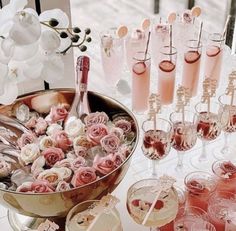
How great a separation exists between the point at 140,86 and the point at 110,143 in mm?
464

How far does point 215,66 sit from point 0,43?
895 millimetres

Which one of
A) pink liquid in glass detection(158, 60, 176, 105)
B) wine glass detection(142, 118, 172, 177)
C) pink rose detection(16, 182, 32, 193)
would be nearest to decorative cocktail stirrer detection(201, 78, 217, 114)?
wine glass detection(142, 118, 172, 177)

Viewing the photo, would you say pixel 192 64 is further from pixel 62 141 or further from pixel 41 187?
pixel 41 187

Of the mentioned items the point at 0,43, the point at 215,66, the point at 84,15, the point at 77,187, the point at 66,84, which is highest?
the point at 0,43

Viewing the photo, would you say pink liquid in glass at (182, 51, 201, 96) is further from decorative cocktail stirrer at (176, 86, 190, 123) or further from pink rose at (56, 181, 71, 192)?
pink rose at (56, 181, 71, 192)

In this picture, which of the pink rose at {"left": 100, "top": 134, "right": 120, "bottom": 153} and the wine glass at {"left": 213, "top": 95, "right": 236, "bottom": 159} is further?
the wine glass at {"left": 213, "top": 95, "right": 236, "bottom": 159}

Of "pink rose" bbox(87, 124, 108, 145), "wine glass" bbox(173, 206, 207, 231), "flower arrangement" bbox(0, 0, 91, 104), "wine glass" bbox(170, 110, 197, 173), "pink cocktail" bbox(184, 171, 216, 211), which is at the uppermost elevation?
"flower arrangement" bbox(0, 0, 91, 104)

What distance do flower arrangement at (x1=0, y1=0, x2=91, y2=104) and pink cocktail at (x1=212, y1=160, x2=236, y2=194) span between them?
1.60 ft

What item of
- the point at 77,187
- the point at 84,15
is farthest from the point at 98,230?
the point at 84,15

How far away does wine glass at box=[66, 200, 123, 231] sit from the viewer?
1.19 m

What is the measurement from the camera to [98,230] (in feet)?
3.86

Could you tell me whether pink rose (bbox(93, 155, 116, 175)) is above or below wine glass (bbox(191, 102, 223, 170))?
above

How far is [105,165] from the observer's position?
1258 millimetres

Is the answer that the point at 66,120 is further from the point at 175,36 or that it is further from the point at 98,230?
the point at 175,36
